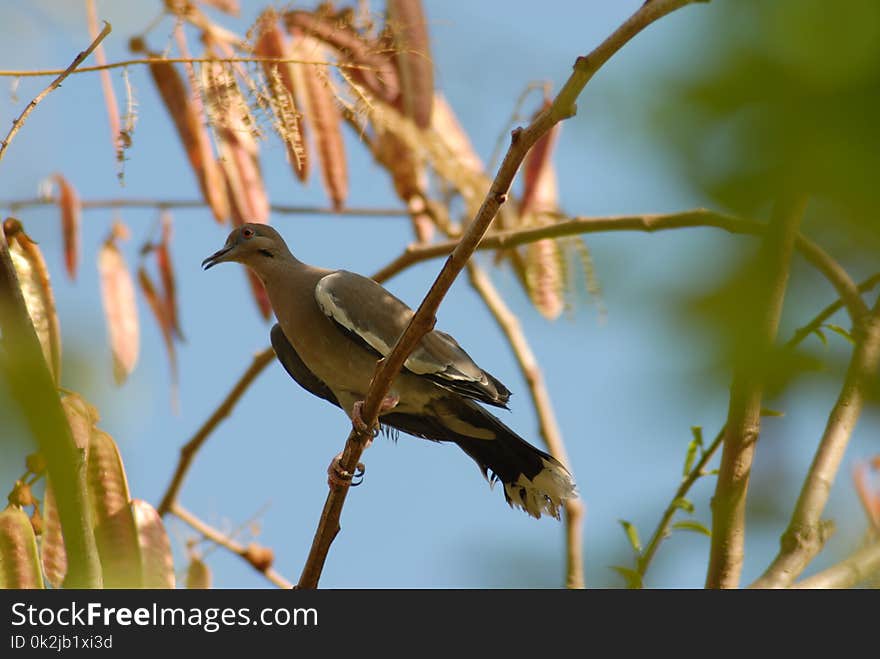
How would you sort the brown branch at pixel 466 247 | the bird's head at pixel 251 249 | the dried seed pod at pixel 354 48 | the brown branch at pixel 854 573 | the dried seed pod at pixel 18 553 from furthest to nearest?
the bird's head at pixel 251 249 → the dried seed pod at pixel 354 48 → the brown branch at pixel 854 573 → the dried seed pod at pixel 18 553 → the brown branch at pixel 466 247

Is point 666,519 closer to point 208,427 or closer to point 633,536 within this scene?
point 633,536

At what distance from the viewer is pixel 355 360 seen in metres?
3.81

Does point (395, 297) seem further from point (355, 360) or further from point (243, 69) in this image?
point (243, 69)

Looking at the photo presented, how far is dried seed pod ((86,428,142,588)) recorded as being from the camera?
221cm

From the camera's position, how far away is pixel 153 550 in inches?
89.6

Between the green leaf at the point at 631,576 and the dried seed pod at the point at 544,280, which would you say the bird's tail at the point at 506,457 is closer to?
the dried seed pod at the point at 544,280

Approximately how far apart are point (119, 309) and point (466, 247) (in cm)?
214

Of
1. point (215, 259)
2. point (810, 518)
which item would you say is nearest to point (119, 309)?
point (215, 259)

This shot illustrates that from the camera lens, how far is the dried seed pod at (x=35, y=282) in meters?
2.26

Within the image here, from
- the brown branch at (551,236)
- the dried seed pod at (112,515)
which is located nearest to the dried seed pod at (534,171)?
the brown branch at (551,236)

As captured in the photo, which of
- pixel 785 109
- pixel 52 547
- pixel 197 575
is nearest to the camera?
pixel 785 109

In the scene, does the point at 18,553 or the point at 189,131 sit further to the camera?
the point at 189,131

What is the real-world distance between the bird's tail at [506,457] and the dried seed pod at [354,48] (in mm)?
1199
